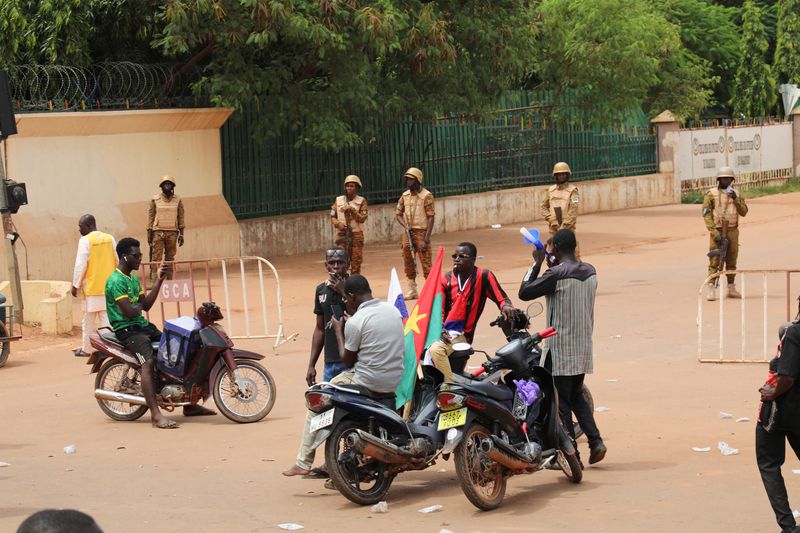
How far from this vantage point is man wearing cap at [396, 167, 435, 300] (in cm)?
1714

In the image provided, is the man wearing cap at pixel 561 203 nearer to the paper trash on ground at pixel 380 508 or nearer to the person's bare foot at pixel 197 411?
the person's bare foot at pixel 197 411

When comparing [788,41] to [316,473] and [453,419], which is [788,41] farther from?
[453,419]

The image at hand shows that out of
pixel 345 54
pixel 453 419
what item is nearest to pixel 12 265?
pixel 345 54

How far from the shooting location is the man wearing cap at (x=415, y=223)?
17.1 metres

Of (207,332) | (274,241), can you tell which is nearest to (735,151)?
(274,241)

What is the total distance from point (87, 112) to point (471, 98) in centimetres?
726

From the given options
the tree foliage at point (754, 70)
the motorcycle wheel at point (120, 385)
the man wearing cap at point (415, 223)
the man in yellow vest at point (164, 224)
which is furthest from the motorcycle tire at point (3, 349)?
the tree foliage at point (754, 70)

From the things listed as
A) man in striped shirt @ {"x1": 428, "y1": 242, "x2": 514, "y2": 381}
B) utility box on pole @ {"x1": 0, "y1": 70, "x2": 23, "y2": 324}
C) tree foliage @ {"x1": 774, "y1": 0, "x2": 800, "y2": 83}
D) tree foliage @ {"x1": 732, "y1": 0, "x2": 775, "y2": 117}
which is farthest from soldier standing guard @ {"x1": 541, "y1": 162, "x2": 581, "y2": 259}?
tree foliage @ {"x1": 774, "y1": 0, "x2": 800, "y2": 83}

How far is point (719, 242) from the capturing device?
16.4m

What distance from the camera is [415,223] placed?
17.3m

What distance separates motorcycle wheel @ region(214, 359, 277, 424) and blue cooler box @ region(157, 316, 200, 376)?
1.05 ft

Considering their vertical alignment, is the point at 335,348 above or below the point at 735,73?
below

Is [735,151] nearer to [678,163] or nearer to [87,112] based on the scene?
[678,163]

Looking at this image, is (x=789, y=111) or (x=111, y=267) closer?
(x=111, y=267)
